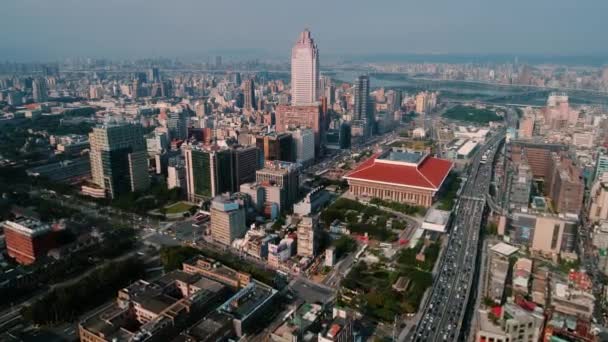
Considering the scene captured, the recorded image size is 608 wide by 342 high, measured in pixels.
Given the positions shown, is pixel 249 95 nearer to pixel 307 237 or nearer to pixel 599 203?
pixel 307 237

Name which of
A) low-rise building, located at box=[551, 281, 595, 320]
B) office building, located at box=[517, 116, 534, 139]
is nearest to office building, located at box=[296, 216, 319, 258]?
low-rise building, located at box=[551, 281, 595, 320]

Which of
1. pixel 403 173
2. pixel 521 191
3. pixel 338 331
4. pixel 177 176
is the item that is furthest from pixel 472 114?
pixel 338 331

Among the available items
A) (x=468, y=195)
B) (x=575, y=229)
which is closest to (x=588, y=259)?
(x=575, y=229)

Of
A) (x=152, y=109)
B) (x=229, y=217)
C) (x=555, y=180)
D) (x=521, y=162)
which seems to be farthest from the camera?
(x=152, y=109)

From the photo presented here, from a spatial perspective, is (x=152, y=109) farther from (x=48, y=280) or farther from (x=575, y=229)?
(x=575, y=229)

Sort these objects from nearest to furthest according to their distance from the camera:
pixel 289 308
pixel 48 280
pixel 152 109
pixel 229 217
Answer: pixel 289 308
pixel 48 280
pixel 229 217
pixel 152 109

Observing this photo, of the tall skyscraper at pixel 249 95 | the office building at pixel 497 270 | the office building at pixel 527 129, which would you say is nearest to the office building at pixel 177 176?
the office building at pixel 497 270
